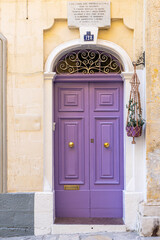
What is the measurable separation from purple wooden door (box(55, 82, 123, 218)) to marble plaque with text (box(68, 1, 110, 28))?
3.44 ft

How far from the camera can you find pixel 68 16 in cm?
533

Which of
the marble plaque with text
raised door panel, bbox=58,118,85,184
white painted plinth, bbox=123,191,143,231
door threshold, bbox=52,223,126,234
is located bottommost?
door threshold, bbox=52,223,126,234

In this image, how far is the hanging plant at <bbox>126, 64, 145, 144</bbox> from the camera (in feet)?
16.7

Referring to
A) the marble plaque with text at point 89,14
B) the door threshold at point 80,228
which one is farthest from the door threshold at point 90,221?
the marble plaque with text at point 89,14

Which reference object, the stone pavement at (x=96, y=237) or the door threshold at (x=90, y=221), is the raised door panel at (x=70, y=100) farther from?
the stone pavement at (x=96, y=237)

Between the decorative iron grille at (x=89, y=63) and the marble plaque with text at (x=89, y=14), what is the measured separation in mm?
479

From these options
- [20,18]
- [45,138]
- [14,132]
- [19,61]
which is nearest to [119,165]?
[45,138]

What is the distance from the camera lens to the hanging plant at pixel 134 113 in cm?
510

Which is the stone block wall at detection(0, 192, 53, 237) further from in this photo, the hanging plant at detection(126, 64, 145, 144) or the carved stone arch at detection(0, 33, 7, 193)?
the hanging plant at detection(126, 64, 145, 144)

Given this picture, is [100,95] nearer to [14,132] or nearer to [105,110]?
[105,110]

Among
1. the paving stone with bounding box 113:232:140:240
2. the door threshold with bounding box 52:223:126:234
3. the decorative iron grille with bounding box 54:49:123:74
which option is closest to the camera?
the paving stone with bounding box 113:232:140:240

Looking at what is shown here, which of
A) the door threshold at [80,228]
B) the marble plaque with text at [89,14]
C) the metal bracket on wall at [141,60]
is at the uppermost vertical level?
the marble plaque with text at [89,14]


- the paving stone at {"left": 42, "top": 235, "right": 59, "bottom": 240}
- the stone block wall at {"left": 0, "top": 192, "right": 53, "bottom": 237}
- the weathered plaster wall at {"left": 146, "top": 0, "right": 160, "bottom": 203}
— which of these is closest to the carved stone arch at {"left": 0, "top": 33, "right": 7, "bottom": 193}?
the stone block wall at {"left": 0, "top": 192, "right": 53, "bottom": 237}

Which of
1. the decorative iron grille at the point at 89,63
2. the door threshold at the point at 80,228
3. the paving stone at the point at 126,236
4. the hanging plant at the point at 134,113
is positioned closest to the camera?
the paving stone at the point at 126,236
